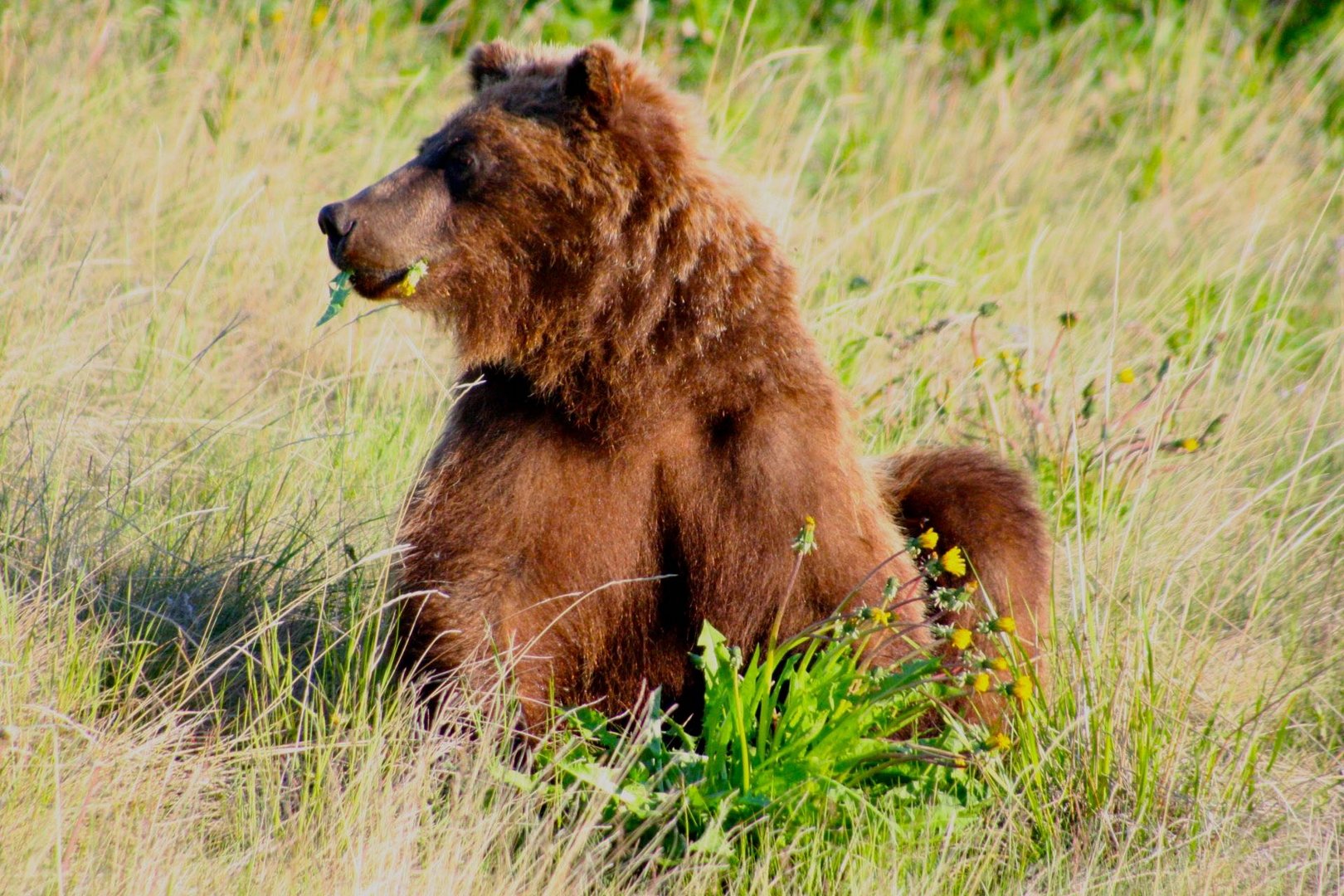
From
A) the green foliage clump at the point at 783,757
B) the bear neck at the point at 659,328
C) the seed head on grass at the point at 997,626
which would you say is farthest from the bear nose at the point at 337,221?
the seed head on grass at the point at 997,626

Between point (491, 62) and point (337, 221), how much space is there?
2.56ft

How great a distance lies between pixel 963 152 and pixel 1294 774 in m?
5.12

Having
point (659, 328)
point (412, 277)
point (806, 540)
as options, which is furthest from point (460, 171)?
point (806, 540)

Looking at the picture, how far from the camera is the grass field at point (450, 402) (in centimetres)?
327

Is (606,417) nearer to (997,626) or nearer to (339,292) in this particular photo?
(339,292)

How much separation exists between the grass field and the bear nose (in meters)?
0.59

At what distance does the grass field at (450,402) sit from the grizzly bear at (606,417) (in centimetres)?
34

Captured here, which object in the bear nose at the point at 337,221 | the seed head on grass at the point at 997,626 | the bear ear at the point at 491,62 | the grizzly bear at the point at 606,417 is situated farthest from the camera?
the bear ear at the point at 491,62

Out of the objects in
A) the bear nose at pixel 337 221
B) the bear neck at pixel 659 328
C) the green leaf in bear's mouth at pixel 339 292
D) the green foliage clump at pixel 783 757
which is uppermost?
the bear nose at pixel 337 221

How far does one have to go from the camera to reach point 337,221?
3.74 meters

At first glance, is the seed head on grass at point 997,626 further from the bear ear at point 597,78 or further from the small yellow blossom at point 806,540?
the bear ear at point 597,78

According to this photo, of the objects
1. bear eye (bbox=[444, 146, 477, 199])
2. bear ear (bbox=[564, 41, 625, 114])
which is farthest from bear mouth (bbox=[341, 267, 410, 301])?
Answer: bear ear (bbox=[564, 41, 625, 114])

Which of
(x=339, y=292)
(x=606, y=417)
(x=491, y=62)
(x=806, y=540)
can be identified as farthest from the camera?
(x=491, y=62)

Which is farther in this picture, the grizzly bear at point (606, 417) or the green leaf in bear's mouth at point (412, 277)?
the green leaf in bear's mouth at point (412, 277)
